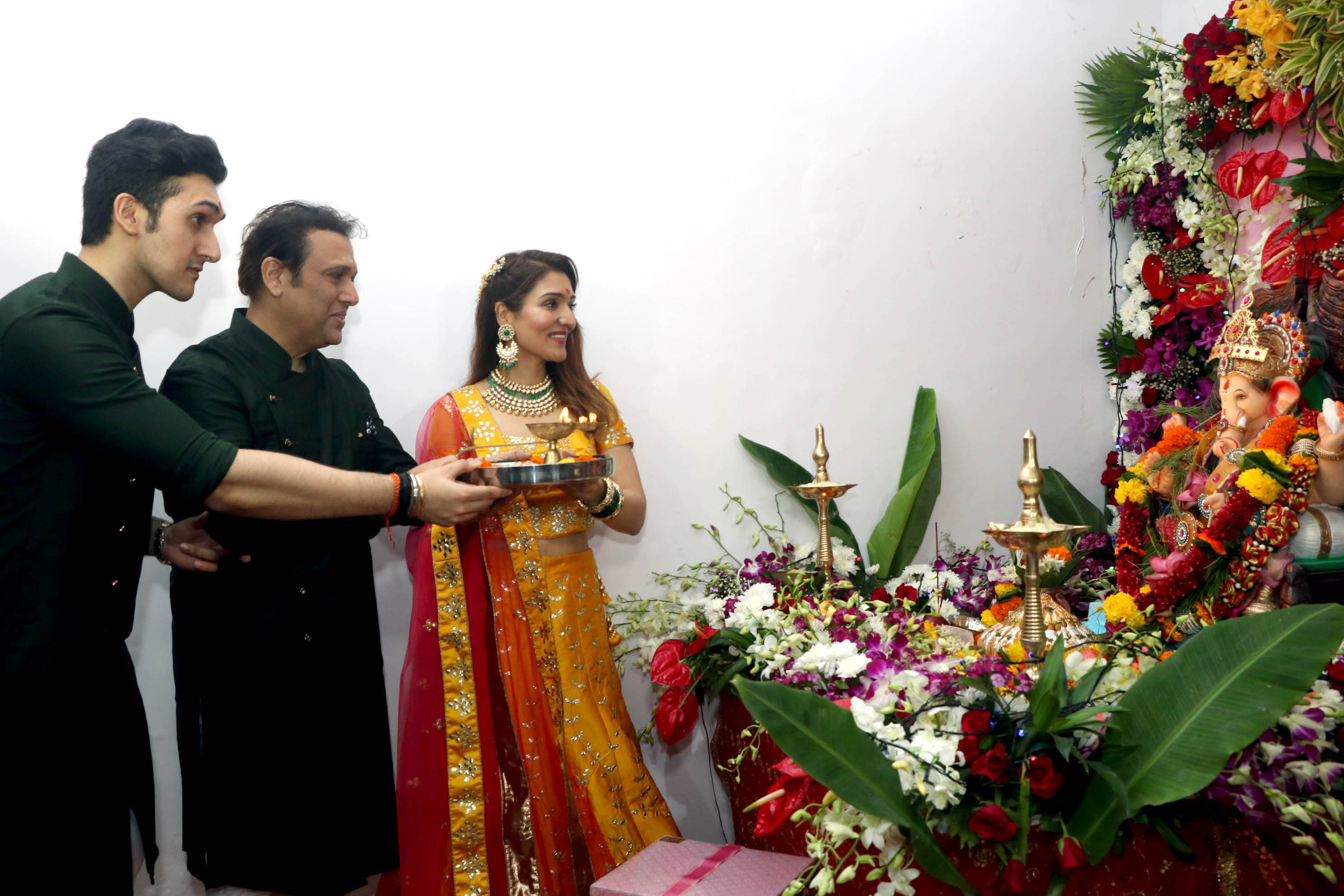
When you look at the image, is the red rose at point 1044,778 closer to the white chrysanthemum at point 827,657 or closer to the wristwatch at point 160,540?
the white chrysanthemum at point 827,657

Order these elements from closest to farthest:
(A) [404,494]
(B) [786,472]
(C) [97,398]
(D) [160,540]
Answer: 1. (C) [97,398]
2. (A) [404,494]
3. (D) [160,540]
4. (B) [786,472]

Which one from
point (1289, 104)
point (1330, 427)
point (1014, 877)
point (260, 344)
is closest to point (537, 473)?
point (260, 344)

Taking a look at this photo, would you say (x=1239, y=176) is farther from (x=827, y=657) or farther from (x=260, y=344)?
(x=260, y=344)

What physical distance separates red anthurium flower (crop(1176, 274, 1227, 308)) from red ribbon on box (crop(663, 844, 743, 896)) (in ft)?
7.70

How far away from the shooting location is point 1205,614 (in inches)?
87.2

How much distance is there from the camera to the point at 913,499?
3.06m

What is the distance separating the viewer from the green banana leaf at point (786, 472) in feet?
9.71

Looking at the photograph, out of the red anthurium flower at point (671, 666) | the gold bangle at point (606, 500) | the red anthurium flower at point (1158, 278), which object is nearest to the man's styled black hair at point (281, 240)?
the gold bangle at point (606, 500)

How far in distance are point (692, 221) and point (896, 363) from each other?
898 mm

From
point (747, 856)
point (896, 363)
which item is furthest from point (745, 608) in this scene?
point (896, 363)

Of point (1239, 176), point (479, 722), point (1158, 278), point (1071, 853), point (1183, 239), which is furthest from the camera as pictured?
point (1158, 278)

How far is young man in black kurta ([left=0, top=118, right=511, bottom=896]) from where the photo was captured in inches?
65.2

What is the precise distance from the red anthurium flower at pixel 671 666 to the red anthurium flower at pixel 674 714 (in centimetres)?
3

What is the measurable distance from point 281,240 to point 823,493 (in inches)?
59.2
